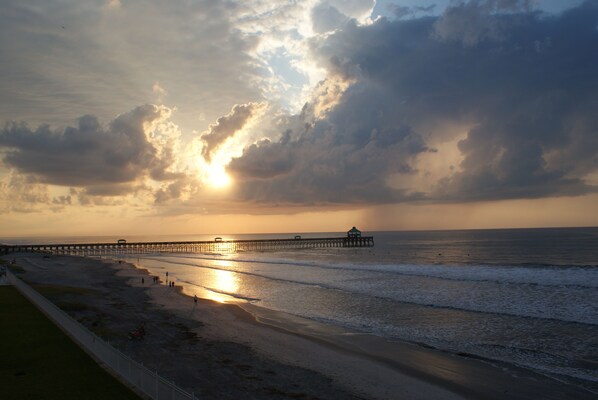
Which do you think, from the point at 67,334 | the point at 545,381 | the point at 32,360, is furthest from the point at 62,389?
the point at 545,381

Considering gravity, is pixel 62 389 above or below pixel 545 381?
above

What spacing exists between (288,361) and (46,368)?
327 inches

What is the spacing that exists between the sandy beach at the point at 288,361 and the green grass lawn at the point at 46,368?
2362mm

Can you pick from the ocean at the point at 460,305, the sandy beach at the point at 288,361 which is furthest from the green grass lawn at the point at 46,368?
the ocean at the point at 460,305

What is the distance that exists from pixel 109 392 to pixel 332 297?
2366 cm

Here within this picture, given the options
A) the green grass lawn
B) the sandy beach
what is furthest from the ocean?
the green grass lawn

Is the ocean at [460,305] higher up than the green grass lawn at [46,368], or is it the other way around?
the green grass lawn at [46,368]

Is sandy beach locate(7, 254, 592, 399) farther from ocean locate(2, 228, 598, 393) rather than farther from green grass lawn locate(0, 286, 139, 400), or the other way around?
green grass lawn locate(0, 286, 139, 400)

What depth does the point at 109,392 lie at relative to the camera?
38.0 feet

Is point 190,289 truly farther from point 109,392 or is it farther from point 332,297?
point 109,392

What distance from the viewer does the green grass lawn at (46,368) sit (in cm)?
1159

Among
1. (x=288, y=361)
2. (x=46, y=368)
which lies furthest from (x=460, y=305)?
(x=46, y=368)

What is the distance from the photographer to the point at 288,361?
685 inches

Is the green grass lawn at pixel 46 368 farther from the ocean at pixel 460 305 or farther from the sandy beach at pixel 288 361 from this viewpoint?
the ocean at pixel 460 305
